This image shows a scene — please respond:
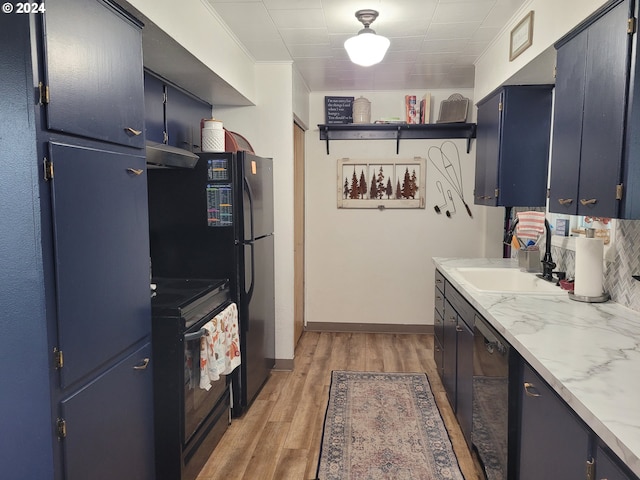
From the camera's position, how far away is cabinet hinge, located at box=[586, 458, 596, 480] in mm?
1185

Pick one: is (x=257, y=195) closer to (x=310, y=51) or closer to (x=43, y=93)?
(x=310, y=51)

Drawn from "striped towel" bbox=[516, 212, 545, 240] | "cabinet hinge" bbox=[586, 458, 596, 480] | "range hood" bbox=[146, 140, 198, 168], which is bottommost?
"cabinet hinge" bbox=[586, 458, 596, 480]

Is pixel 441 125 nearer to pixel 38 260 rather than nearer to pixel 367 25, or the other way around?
pixel 367 25

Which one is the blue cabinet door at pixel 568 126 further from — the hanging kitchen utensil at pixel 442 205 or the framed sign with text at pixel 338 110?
the framed sign with text at pixel 338 110

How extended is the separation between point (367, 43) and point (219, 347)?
1889mm

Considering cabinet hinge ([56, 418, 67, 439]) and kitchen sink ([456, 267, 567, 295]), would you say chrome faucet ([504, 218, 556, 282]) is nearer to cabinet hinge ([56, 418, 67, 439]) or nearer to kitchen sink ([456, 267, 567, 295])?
kitchen sink ([456, 267, 567, 295])

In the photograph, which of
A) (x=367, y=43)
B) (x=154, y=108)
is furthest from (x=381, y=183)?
(x=154, y=108)

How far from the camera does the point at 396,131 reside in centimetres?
456

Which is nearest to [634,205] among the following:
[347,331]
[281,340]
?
[281,340]

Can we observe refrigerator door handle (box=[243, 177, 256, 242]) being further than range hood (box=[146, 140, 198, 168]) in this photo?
Yes

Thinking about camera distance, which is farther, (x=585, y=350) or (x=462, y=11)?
(x=462, y=11)

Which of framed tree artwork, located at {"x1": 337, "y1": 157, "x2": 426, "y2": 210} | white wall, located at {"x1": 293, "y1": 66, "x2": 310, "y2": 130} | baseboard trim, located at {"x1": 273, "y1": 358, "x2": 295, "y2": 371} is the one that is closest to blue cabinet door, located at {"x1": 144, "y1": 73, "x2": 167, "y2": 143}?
white wall, located at {"x1": 293, "y1": 66, "x2": 310, "y2": 130}

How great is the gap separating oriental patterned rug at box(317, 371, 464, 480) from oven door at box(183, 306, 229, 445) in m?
0.69

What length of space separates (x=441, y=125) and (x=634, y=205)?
2.97m
